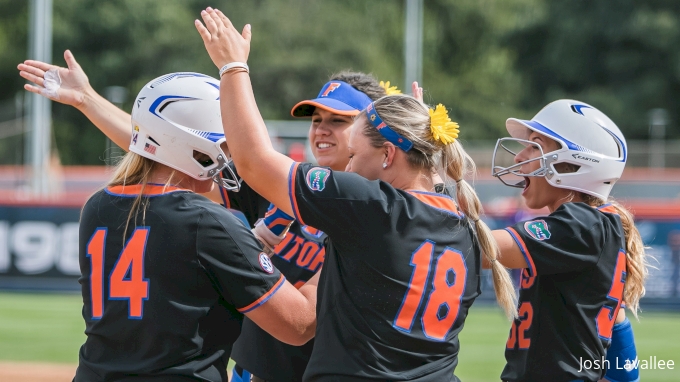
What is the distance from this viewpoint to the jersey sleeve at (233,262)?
315 centimetres

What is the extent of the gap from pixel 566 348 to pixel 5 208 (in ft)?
43.5

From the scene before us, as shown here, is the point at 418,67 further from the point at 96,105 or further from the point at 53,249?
the point at 96,105

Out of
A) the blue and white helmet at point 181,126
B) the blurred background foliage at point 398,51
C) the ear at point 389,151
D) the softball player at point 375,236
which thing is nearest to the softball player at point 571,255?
the softball player at point 375,236

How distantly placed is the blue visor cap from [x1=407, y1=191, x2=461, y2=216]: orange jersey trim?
1535 mm

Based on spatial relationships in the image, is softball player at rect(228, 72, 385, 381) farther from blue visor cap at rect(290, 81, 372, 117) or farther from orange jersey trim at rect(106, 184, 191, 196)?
orange jersey trim at rect(106, 184, 191, 196)

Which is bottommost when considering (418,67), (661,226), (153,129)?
(661,226)

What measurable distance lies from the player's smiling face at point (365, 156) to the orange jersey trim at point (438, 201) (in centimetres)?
19

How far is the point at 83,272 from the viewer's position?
331 cm

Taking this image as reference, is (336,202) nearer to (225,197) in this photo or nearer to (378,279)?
(378,279)

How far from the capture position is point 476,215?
11.2ft

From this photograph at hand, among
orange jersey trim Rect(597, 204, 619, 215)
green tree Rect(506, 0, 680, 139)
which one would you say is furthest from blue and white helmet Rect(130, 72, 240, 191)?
green tree Rect(506, 0, 680, 139)

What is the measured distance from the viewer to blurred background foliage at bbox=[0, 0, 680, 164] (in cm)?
4016

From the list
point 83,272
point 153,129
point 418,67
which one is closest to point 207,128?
point 153,129

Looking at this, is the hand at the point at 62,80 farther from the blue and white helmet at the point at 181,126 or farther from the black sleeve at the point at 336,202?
the black sleeve at the point at 336,202
